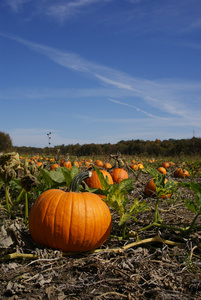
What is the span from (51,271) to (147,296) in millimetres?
718

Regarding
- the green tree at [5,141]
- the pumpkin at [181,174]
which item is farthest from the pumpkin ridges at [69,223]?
the green tree at [5,141]

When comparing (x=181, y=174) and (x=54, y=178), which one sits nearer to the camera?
(x=54, y=178)

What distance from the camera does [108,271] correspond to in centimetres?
190

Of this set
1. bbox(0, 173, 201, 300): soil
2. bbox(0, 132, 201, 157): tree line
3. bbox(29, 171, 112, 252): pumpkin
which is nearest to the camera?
bbox(0, 173, 201, 300): soil

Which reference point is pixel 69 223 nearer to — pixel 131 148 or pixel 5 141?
pixel 5 141

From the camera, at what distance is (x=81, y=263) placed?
203 cm

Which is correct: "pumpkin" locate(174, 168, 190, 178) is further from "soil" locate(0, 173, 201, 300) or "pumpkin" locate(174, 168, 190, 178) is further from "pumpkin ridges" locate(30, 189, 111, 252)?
"pumpkin ridges" locate(30, 189, 111, 252)

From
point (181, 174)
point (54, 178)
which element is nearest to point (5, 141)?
point (181, 174)

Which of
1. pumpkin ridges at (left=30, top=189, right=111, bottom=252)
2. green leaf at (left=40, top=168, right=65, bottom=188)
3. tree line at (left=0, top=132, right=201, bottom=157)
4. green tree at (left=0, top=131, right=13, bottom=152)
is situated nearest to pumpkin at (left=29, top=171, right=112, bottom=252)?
pumpkin ridges at (left=30, top=189, right=111, bottom=252)

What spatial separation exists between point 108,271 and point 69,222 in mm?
514

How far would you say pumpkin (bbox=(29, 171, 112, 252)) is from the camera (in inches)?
85.6

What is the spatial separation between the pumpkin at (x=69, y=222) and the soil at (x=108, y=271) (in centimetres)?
9

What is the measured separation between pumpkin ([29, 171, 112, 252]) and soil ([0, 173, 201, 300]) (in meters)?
0.09

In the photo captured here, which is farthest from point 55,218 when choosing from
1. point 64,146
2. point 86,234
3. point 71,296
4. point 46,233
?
point 64,146
